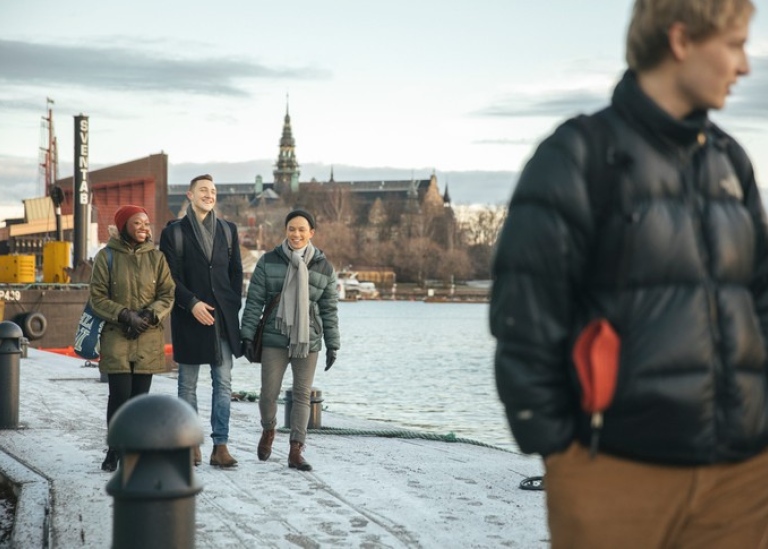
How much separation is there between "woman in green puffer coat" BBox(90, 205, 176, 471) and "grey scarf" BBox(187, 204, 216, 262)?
0.41 meters

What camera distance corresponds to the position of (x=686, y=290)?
8.05 ft

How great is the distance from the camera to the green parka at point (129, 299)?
7414mm

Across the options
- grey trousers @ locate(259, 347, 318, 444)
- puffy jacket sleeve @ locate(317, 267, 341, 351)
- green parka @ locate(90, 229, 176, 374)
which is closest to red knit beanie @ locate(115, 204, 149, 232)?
green parka @ locate(90, 229, 176, 374)

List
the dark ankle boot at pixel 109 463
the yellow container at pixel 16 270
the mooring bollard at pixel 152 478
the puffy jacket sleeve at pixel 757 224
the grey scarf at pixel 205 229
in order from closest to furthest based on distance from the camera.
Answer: the puffy jacket sleeve at pixel 757 224
the mooring bollard at pixel 152 478
the dark ankle boot at pixel 109 463
the grey scarf at pixel 205 229
the yellow container at pixel 16 270

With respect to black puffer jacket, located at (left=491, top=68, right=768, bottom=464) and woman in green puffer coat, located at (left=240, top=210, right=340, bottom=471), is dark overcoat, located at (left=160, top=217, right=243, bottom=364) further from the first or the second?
black puffer jacket, located at (left=491, top=68, right=768, bottom=464)

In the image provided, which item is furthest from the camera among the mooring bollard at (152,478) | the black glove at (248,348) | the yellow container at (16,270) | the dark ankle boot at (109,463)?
the yellow container at (16,270)

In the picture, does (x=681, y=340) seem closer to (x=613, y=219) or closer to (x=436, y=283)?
(x=613, y=219)

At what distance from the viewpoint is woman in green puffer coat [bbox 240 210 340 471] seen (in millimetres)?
7820

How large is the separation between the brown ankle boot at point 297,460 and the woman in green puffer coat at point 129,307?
0.97 metres

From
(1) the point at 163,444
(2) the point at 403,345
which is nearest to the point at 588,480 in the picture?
(1) the point at 163,444

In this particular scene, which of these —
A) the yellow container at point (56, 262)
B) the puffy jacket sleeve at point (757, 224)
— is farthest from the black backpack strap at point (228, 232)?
the yellow container at point (56, 262)

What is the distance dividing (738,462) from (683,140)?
663 mm

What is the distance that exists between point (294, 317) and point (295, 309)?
0.05 metres

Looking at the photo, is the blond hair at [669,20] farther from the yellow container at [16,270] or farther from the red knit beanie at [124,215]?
the yellow container at [16,270]
